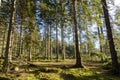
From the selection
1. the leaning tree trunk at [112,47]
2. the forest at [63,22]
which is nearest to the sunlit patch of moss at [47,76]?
the forest at [63,22]

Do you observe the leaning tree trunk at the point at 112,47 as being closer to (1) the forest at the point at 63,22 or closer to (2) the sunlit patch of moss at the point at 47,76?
(1) the forest at the point at 63,22

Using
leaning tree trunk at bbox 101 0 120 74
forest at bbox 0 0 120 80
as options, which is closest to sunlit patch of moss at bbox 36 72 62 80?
forest at bbox 0 0 120 80

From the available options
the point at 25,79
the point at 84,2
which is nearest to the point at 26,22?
the point at 25,79

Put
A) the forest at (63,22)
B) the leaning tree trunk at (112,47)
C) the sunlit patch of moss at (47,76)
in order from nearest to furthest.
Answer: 1. the sunlit patch of moss at (47,76)
2. the forest at (63,22)
3. the leaning tree trunk at (112,47)

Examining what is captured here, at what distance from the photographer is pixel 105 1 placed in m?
14.5

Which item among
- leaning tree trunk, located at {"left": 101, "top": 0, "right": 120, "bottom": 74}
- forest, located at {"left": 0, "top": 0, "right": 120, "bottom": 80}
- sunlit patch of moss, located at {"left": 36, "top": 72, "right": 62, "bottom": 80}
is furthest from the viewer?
leaning tree trunk, located at {"left": 101, "top": 0, "right": 120, "bottom": 74}

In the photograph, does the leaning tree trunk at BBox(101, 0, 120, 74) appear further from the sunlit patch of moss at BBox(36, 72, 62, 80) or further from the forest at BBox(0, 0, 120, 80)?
the sunlit patch of moss at BBox(36, 72, 62, 80)

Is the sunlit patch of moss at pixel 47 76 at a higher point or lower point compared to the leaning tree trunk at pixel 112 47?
lower

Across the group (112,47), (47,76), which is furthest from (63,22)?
(47,76)

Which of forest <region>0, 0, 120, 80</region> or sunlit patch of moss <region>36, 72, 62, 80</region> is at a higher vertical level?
A: forest <region>0, 0, 120, 80</region>

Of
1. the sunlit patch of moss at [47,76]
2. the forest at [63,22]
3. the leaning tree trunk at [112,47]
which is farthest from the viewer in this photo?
the leaning tree trunk at [112,47]

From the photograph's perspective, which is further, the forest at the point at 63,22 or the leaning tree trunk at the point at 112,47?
the leaning tree trunk at the point at 112,47

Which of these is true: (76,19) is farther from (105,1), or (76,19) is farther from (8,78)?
(8,78)

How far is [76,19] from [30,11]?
13.0ft
